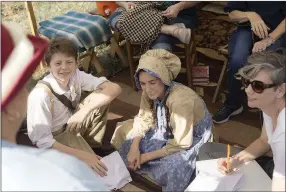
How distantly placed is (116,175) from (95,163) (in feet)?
0.60

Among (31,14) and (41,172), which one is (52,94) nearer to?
(31,14)

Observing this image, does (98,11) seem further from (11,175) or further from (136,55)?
(11,175)

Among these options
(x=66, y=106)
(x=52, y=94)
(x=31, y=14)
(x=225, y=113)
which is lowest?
(x=225, y=113)

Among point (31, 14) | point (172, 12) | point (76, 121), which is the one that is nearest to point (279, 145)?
point (76, 121)

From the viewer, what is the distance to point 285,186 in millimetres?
2305

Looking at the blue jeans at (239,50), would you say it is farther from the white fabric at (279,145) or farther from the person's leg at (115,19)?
the white fabric at (279,145)

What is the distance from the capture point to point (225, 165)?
8.95ft

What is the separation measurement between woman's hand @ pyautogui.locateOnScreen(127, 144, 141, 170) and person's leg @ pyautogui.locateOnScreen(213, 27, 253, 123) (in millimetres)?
1020

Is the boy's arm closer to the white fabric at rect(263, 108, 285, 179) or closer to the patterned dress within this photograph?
the patterned dress

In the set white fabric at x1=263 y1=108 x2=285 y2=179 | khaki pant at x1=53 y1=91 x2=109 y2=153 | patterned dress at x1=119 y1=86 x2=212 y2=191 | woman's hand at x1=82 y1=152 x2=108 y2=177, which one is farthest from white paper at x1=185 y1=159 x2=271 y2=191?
khaki pant at x1=53 y1=91 x2=109 y2=153

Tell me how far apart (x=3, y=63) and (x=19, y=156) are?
1.09 ft

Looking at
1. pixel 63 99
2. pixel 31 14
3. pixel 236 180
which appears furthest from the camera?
pixel 31 14

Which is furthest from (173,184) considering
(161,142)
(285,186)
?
(285,186)

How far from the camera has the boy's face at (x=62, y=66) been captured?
3283 mm
